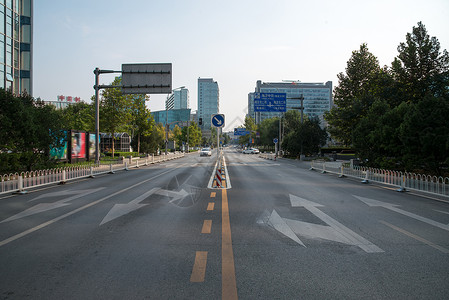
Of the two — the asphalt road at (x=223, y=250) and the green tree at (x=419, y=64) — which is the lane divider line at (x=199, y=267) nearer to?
the asphalt road at (x=223, y=250)

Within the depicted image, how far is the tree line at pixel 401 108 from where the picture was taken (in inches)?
558

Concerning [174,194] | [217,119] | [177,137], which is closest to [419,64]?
[217,119]

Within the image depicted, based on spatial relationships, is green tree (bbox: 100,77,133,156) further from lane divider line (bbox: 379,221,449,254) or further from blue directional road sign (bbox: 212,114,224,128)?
lane divider line (bbox: 379,221,449,254)

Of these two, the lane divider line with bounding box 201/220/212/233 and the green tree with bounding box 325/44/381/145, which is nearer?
the lane divider line with bounding box 201/220/212/233

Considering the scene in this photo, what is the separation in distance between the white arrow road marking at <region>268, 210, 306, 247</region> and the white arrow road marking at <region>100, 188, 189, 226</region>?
3729 mm

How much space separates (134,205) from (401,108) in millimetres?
16038

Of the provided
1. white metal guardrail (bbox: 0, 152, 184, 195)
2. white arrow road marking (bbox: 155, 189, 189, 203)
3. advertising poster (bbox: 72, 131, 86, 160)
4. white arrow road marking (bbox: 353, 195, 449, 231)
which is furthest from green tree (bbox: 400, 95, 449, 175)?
advertising poster (bbox: 72, 131, 86, 160)

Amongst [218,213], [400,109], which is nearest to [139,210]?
[218,213]

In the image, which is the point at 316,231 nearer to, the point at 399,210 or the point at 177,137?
the point at 399,210

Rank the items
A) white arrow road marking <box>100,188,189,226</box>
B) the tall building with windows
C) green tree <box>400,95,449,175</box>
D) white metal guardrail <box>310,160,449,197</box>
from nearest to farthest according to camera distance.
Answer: white arrow road marking <box>100,188,189,226</box> → white metal guardrail <box>310,160,449,197</box> → green tree <box>400,95,449,175</box> → the tall building with windows

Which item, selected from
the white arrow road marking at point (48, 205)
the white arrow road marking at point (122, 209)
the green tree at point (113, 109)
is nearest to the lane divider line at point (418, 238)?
the white arrow road marking at point (122, 209)

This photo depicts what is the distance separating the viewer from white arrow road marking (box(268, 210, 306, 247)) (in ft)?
19.2

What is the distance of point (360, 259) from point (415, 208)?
18.0 feet

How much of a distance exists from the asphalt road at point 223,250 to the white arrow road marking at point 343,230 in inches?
0.8
